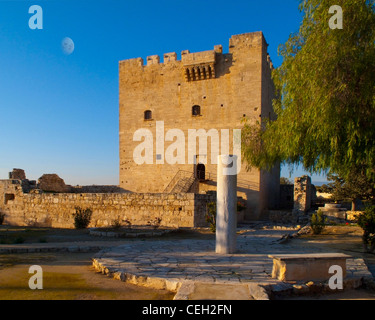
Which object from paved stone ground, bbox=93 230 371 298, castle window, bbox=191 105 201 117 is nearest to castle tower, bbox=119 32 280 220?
castle window, bbox=191 105 201 117

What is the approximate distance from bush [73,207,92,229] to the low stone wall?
0.59 meters

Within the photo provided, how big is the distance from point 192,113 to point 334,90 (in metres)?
14.0

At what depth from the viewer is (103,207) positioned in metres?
15.8

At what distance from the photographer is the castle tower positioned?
63.1 ft

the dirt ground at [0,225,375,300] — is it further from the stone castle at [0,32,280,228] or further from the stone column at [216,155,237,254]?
the stone castle at [0,32,280,228]

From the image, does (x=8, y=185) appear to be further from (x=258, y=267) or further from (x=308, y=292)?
(x=308, y=292)

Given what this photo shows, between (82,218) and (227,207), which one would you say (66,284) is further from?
(82,218)

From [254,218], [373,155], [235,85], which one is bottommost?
[254,218]

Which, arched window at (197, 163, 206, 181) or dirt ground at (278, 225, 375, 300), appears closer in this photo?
dirt ground at (278, 225, 375, 300)

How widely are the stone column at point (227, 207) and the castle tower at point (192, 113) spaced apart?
11.1m

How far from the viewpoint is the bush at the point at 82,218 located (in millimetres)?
15000

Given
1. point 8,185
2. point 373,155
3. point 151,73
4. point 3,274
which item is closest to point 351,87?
point 373,155

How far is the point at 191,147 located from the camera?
67.4 ft

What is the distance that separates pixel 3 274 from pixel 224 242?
4.35 meters
